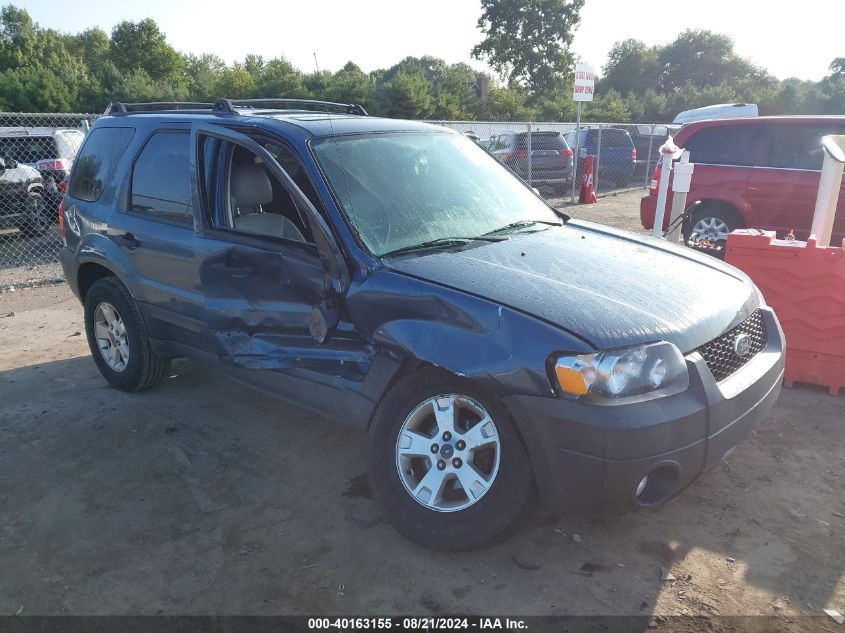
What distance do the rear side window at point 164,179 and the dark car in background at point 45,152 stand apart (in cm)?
865

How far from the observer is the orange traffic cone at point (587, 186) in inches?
599

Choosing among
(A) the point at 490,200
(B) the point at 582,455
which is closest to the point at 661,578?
(B) the point at 582,455

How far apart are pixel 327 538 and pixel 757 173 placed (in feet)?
24.9

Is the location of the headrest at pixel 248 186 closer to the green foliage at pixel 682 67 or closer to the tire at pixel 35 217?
the tire at pixel 35 217

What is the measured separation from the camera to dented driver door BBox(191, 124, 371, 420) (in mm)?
3236

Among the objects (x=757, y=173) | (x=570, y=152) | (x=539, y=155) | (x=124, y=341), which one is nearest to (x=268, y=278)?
(x=124, y=341)

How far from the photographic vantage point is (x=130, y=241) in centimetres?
441

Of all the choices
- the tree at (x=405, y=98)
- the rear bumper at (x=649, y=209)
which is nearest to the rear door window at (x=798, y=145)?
the rear bumper at (x=649, y=209)

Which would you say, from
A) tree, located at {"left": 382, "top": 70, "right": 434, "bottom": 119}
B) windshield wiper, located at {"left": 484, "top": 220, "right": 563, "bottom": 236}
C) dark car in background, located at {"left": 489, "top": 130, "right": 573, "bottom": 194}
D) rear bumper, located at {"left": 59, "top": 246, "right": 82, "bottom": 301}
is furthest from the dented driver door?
tree, located at {"left": 382, "top": 70, "right": 434, "bottom": 119}

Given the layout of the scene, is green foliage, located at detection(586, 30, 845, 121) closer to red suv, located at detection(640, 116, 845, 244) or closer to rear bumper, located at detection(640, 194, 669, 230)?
rear bumper, located at detection(640, 194, 669, 230)

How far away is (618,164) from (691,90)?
33427 millimetres

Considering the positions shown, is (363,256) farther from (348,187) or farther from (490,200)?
(490,200)

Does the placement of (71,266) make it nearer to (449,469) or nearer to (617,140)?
(449,469)

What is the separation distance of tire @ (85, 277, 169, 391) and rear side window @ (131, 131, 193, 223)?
0.70 meters
